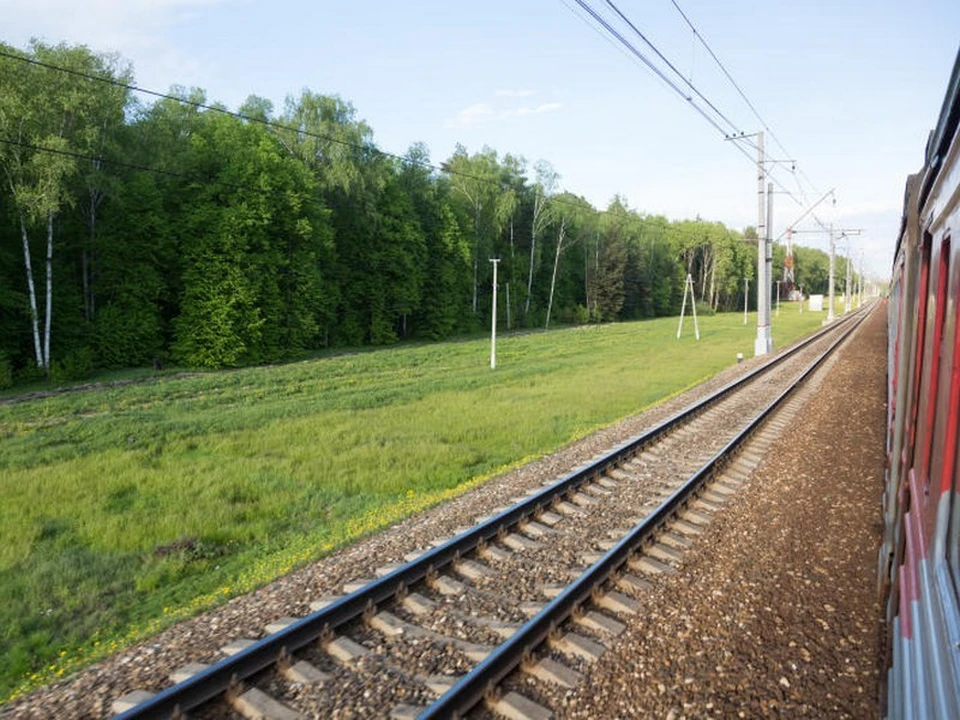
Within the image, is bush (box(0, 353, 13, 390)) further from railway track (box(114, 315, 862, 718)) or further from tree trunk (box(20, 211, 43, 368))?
railway track (box(114, 315, 862, 718))

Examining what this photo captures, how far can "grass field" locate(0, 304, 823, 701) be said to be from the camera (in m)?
6.78

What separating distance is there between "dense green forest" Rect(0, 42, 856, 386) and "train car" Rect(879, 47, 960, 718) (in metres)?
12.5

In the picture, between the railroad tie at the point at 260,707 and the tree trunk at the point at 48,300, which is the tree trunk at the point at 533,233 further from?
the railroad tie at the point at 260,707

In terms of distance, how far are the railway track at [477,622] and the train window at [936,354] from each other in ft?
9.64

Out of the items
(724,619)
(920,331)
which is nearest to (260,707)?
(724,619)

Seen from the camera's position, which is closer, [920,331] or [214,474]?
[920,331]

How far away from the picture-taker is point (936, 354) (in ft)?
12.1

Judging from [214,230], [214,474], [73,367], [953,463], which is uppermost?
[214,230]

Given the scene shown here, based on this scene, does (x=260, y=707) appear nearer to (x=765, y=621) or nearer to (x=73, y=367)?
(x=765, y=621)

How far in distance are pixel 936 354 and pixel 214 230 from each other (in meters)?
34.0

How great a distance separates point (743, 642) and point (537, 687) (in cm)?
195

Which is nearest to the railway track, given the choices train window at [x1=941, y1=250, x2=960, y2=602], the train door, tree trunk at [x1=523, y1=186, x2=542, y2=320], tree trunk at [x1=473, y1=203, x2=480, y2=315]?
the train door

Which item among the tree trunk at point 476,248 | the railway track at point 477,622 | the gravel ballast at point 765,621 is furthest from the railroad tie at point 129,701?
the tree trunk at point 476,248

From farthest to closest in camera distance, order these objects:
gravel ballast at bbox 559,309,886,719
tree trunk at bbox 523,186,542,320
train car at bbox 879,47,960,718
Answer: tree trunk at bbox 523,186,542,320 < gravel ballast at bbox 559,309,886,719 < train car at bbox 879,47,960,718
